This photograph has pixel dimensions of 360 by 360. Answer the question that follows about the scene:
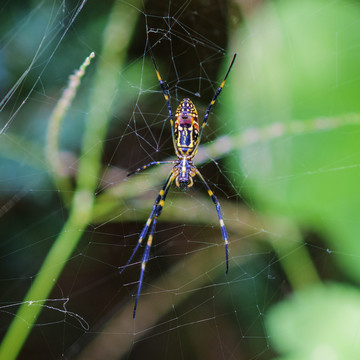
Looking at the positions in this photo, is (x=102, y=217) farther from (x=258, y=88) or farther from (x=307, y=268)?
(x=307, y=268)

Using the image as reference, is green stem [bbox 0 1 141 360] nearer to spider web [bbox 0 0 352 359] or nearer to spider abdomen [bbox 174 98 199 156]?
spider web [bbox 0 0 352 359]

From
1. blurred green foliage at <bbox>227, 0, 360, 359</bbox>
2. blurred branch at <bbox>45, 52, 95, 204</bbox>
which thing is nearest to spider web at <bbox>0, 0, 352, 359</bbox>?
blurred branch at <bbox>45, 52, 95, 204</bbox>

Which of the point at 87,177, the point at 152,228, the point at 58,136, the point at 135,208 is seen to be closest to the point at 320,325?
the point at 152,228

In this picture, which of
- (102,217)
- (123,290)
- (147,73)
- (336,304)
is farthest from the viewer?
(123,290)

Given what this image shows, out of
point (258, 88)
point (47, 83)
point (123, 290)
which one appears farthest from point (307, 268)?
point (47, 83)

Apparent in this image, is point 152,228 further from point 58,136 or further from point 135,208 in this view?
point 58,136
